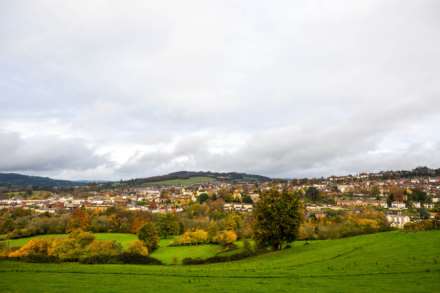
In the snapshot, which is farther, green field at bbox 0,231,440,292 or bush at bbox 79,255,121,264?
bush at bbox 79,255,121,264

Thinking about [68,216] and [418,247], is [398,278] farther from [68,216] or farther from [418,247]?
[68,216]

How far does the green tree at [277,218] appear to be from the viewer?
3944 cm

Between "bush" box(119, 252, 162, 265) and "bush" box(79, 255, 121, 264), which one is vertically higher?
"bush" box(79, 255, 121, 264)

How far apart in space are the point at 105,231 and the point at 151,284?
254ft

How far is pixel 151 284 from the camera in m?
17.0

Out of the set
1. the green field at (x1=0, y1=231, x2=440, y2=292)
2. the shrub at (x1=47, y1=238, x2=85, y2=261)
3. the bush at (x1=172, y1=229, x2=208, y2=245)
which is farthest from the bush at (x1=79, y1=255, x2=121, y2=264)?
the bush at (x1=172, y1=229, x2=208, y2=245)

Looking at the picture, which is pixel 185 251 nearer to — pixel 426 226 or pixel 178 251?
pixel 178 251

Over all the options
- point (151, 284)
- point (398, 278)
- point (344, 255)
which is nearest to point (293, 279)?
point (398, 278)

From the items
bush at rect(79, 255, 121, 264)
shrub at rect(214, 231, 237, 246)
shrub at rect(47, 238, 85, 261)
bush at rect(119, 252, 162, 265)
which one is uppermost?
bush at rect(79, 255, 121, 264)

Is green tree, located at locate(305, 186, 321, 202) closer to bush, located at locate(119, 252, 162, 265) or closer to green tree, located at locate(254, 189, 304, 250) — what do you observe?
green tree, located at locate(254, 189, 304, 250)

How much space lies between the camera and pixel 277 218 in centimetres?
3928

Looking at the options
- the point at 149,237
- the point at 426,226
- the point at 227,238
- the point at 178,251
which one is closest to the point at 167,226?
the point at 149,237

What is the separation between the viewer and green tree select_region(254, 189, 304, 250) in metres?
39.4

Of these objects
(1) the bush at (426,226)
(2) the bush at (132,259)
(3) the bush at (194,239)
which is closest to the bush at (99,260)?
(2) the bush at (132,259)
